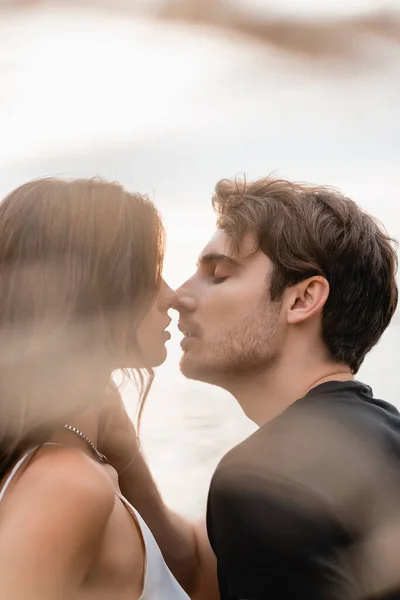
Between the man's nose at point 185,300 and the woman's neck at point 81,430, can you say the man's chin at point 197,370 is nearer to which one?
the man's nose at point 185,300

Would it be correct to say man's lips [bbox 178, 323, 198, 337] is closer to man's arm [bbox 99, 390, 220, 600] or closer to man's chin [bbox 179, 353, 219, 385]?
man's chin [bbox 179, 353, 219, 385]

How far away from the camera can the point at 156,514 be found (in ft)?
4.25

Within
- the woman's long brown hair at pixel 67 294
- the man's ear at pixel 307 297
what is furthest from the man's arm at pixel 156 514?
the man's ear at pixel 307 297

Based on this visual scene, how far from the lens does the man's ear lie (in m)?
1.33

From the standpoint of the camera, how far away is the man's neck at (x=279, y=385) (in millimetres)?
1304

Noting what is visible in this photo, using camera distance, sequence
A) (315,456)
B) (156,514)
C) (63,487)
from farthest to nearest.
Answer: (156,514) → (315,456) → (63,487)

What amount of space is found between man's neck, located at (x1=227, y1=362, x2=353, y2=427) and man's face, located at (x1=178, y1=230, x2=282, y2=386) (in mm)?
21

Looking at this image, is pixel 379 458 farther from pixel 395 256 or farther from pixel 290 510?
pixel 395 256

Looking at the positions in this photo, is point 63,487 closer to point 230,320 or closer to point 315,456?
point 315,456

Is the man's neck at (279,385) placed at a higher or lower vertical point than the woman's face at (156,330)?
lower

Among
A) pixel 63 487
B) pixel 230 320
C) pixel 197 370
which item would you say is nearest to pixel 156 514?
pixel 197 370

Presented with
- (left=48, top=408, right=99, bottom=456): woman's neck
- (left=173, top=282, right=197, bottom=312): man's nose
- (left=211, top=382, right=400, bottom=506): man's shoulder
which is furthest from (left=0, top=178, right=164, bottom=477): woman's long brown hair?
(left=173, top=282, right=197, bottom=312): man's nose

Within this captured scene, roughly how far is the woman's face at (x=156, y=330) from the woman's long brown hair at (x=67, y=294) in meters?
0.02

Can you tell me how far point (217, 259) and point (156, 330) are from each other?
0.34 metres
